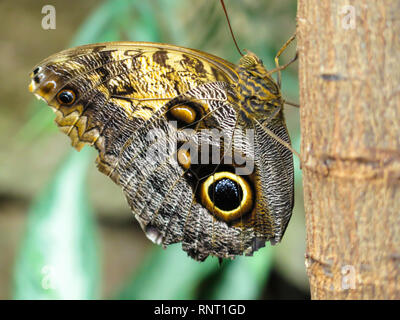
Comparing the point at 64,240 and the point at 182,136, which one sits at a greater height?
the point at 182,136

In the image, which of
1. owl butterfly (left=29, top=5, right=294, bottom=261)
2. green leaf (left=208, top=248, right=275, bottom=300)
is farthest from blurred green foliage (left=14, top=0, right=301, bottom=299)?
owl butterfly (left=29, top=5, right=294, bottom=261)

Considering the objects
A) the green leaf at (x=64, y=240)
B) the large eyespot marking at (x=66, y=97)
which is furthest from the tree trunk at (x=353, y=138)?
the green leaf at (x=64, y=240)

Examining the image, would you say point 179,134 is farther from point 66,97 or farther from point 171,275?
point 171,275

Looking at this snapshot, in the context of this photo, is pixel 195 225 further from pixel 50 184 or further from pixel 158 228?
pixel 50 184

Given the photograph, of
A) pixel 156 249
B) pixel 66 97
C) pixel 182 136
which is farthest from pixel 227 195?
pixel 156 249
